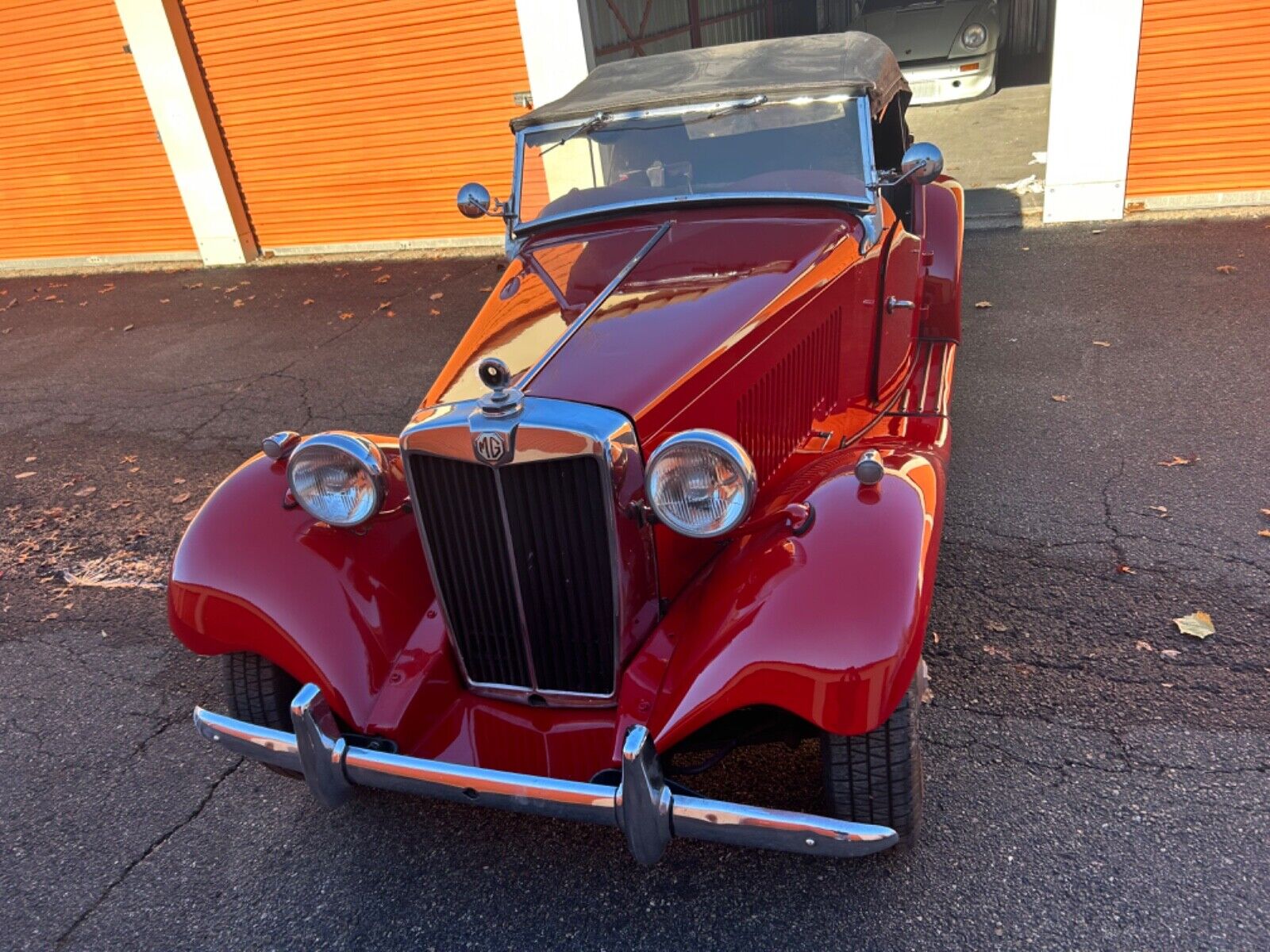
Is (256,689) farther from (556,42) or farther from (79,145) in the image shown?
(79,145)

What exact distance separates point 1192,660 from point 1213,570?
0.59 m

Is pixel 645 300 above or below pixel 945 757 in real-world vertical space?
above

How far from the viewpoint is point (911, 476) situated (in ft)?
8.68

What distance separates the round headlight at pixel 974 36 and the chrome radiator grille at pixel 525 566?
12.7 metres

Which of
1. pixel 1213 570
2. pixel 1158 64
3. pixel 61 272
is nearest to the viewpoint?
pixel 1213 570

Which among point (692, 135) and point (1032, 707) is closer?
point (1032, 707)

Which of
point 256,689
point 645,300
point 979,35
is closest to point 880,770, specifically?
point 645,300

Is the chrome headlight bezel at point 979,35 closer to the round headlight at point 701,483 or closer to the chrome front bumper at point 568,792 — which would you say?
the round headlight at point 701,483

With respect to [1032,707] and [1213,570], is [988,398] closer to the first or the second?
[1213,570]

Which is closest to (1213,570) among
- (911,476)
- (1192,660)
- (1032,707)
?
(1192,660)

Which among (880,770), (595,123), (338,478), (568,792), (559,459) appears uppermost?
(595,123)

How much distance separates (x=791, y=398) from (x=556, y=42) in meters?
6.54

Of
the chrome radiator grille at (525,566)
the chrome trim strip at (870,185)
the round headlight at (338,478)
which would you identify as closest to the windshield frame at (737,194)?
the chrome trim strip at (870,185)

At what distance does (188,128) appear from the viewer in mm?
9969
